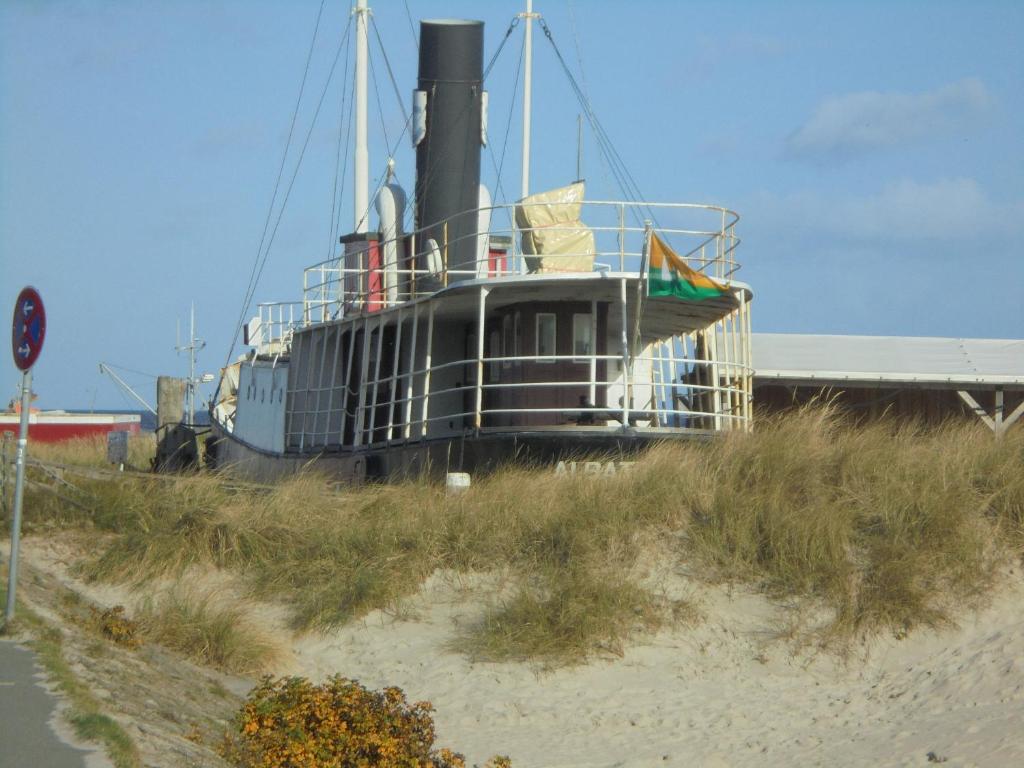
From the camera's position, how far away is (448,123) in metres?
21.2

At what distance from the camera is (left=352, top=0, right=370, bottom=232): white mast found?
25688mm

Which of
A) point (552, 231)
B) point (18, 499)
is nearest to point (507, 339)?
point (552, 231)

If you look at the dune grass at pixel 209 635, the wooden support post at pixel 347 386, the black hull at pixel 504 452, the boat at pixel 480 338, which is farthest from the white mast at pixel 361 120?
the dune grass at pixel 209 635

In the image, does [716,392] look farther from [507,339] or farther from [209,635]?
[209,635]

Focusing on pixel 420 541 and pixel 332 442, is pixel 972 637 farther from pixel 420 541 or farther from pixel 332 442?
pixel 332 442

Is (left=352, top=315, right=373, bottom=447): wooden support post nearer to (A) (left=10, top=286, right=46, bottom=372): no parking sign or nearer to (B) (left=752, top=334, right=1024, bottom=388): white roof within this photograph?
(B) (left=752, top=334, right=1024, bottom=388): white roof

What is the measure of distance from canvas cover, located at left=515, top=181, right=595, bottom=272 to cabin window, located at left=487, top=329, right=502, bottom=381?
151cm

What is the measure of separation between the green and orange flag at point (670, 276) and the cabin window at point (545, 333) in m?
1.99

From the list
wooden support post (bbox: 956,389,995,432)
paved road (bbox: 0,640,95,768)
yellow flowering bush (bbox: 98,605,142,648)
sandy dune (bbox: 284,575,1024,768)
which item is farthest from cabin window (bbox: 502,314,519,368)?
paved road (bbox: 0,640,95,768)

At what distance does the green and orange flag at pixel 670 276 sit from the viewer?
15750mm

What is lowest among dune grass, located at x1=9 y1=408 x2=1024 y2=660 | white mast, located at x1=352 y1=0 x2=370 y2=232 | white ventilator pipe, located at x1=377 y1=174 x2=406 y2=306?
dune grass, located at x1=9 y1=408 x2=1024 y2=660

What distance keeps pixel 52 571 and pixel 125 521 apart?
39.2 inches

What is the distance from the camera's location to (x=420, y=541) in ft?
41.8

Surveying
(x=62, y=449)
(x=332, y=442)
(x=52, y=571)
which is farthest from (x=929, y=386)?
(x=62, y=449)
